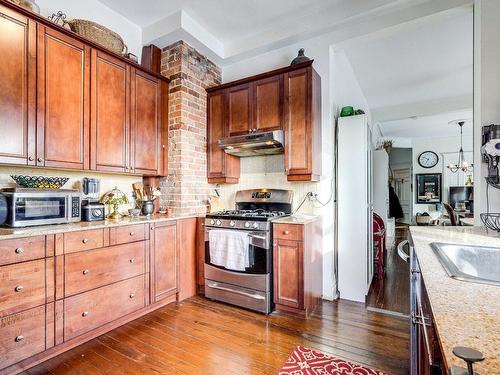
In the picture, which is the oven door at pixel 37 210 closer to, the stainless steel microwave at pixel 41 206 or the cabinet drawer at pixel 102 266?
the stainless steel microwave at pixel 41 206

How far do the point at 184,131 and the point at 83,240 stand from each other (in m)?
1.60

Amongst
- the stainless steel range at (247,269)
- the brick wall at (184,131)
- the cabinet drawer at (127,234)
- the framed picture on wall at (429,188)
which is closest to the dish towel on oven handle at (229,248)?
the stainless steel range at (247,269)

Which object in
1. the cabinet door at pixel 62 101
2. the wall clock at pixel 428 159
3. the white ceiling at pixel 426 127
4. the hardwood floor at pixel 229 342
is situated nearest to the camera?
the hardwood floor at pixel 229 342

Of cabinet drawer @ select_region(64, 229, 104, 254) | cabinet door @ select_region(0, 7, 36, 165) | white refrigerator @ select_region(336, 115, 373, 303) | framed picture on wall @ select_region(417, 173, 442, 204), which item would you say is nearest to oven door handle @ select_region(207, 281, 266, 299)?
white refrigerator @ select_region(336, 115, 373, 303)

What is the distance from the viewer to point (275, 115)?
294 cm

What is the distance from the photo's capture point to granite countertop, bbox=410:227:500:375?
473mm

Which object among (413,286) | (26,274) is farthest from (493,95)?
(26,274)

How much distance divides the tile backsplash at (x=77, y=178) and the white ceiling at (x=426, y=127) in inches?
239

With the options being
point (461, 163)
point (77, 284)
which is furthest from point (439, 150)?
point (77, 284)

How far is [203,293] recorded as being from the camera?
9.98 feet

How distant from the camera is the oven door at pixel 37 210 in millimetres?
1916

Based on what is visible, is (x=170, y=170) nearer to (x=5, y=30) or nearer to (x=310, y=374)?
(x=5, y=30)

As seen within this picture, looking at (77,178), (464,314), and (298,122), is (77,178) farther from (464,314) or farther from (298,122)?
(464,314)

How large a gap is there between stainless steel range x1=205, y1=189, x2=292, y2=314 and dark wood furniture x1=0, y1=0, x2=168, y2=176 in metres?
1.05
